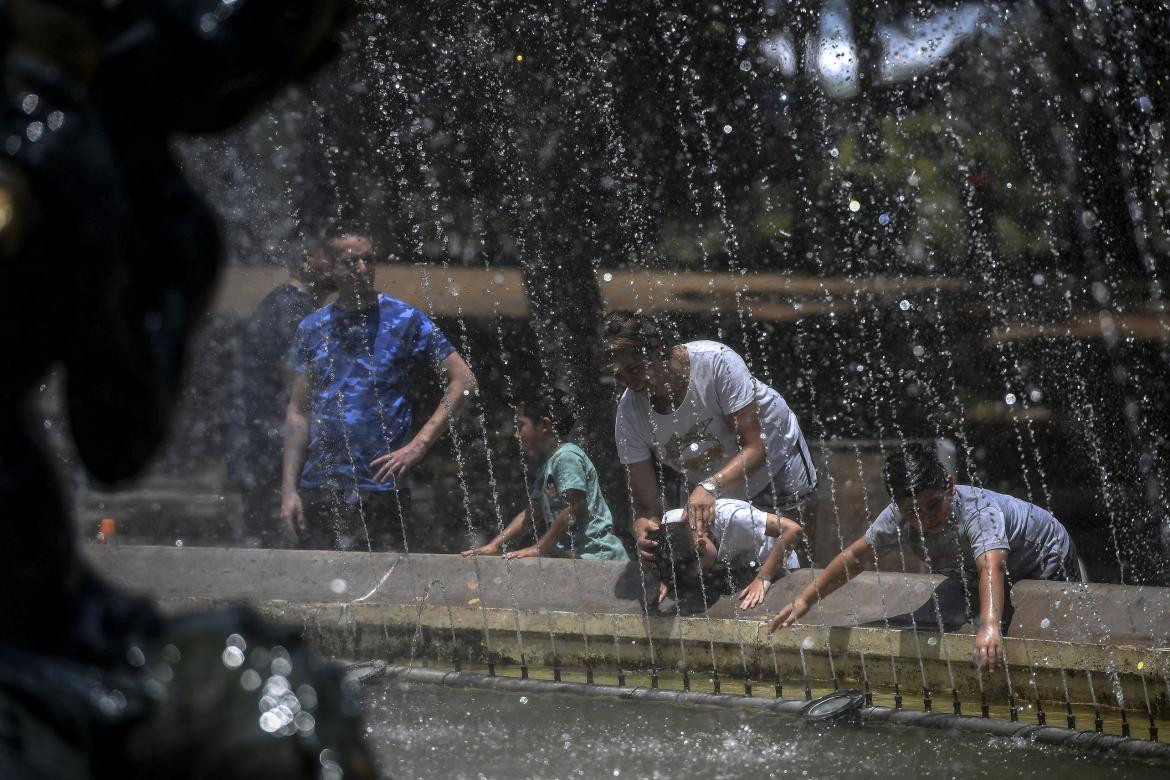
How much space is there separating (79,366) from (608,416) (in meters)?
6.65

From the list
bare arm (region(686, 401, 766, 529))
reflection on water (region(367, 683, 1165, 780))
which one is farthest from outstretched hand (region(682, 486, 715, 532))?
→ reflection on water (region(367, 683, 1165, 780))

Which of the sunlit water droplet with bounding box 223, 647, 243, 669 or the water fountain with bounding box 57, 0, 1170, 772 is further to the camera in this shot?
the water fountain with bounding box 57, 0, 1170, 772

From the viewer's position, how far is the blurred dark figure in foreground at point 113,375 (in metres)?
1.08

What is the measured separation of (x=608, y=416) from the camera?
→ 7.85 meters

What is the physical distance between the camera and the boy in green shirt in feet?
19.7

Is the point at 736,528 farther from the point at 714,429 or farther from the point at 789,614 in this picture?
the point at 789,614

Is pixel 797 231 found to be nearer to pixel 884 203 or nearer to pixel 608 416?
pixel 884 203

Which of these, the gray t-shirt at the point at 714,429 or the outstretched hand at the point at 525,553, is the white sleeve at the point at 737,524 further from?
the outstretched hand at the point at 525,553

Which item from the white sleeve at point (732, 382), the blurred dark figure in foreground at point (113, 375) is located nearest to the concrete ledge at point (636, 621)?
the white sleeve at point (732, 382)

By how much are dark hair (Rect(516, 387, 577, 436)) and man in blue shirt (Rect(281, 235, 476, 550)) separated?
1.39ft

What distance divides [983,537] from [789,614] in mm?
712

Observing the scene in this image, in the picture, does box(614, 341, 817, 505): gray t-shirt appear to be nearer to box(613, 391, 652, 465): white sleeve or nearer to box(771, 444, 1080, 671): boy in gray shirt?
box(613, 391, 652, 465): white sleeve

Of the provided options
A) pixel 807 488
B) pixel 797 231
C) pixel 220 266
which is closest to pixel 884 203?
pixel 797 231

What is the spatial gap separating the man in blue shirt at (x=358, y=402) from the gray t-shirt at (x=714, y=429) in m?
0.99
